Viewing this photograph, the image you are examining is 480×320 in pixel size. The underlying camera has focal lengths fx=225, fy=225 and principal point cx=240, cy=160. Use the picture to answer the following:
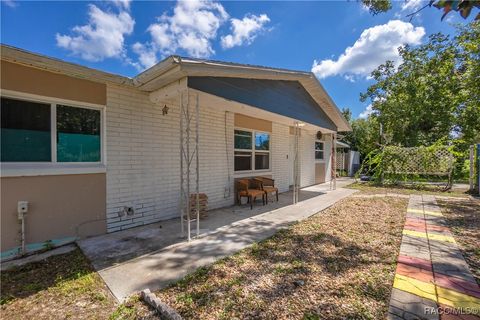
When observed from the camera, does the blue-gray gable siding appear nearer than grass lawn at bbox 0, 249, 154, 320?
No

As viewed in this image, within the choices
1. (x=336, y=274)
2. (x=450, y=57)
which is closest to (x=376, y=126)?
(x=450, y=57)

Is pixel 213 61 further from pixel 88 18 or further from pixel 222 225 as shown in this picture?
pixel 88 18

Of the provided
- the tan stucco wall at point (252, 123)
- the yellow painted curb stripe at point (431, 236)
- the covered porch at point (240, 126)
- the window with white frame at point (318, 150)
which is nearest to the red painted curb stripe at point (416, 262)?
the yellow painted curb stripe at point (431, 236)

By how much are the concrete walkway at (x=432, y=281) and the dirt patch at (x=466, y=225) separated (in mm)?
114

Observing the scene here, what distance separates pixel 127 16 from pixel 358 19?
840 centimetres

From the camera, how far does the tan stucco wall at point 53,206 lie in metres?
3.47

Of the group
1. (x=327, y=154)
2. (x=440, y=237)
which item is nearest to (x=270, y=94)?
(x=440, y=237)

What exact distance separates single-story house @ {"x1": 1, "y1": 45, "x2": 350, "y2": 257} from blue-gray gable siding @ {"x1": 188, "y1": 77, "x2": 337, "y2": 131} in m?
0.04

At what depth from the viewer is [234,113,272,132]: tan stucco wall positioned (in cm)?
755

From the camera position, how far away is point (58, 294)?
2650mm

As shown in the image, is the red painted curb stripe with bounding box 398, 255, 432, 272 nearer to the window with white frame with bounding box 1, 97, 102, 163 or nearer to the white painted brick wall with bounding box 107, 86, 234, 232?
the white painted brick wall with bounding box 107, 86, 234, 232

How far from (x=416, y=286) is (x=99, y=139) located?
18.3ft

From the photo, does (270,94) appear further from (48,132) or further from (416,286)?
(416,286)

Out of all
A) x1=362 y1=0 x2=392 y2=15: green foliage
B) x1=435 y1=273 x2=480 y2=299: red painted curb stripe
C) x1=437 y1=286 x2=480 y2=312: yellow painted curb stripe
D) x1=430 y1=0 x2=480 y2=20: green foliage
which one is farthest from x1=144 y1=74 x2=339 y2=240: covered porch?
x1=435 y1=273 x2=480 y2=299: red painted curb stripe
